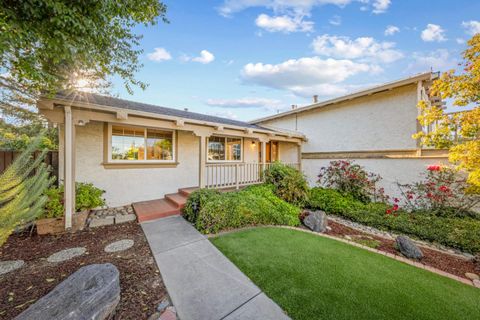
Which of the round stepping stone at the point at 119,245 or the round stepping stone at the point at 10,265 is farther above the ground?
the round stepping stone at the point at 119,245

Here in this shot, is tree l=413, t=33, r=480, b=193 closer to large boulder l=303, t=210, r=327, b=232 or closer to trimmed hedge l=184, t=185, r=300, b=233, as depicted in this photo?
large boulder l=303, t=210, r=327, b=232

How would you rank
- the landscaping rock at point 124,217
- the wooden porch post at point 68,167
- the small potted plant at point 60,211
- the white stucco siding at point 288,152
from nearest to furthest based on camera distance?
the small potted plant at point 60,211 < the wooden porch post at point 68,167 < the landscaping rock at point 124,217 < the white stucco siding at point 288,152

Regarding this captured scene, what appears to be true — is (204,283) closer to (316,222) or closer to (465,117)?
(316,222)

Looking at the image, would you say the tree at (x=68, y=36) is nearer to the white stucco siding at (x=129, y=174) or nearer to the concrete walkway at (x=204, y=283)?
the white stucco siding at (x=129, y=174)

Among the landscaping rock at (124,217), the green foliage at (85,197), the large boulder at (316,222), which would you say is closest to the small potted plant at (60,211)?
the green foliage at (85,197)

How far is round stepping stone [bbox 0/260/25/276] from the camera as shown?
286 cm

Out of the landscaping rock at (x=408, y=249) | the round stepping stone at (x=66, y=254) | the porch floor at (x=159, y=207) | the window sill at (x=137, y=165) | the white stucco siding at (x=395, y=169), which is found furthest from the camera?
the white stucco siding at (x=395, y=169)

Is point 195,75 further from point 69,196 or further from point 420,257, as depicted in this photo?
point 420,257

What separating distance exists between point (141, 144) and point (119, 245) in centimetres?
369

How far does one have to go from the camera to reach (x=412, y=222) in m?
5.27

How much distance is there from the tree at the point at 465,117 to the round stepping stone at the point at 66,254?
8.67 meters

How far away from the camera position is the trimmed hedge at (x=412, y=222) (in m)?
4.41

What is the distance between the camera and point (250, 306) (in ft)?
7.26

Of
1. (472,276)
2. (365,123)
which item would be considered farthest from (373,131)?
(472,276)
